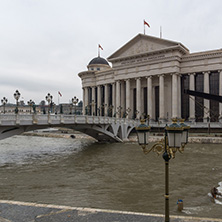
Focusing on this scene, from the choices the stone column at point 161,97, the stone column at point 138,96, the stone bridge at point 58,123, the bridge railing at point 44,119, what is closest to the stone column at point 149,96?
the stone column at point 138,96

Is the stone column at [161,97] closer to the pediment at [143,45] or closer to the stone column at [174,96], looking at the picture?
the stone column at [174,96]

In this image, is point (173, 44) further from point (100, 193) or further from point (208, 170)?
point (100, 193)

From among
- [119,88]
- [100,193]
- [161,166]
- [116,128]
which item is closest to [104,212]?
[100,193]

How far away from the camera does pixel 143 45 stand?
7831 centimetres

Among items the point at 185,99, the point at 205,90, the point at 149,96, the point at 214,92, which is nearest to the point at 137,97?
the point at 149,96

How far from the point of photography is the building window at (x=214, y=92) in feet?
223

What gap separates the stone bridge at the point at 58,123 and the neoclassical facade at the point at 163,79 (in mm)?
12902

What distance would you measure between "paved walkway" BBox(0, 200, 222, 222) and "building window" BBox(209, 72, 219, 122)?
6337 cm

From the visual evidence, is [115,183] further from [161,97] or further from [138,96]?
[138,96]

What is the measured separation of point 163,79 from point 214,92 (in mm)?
15594

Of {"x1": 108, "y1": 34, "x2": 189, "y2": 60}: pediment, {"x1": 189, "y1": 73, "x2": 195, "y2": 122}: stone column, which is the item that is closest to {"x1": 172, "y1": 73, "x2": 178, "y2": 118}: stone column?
{"x1": 189, "y1": 73, "x2": 195, "y2": 122}: stone column

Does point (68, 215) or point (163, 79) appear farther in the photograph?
point (163, 79)

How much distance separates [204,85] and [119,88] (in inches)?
1156

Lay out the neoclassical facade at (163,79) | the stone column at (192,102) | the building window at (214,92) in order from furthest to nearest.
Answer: the stone column at (192,102) < the neoclassical facade at (163,79) < the building window at (214,92)
